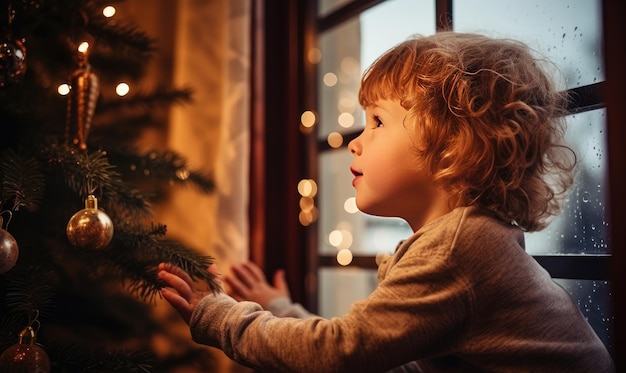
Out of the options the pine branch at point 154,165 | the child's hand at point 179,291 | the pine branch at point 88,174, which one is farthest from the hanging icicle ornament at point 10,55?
the child's hand at point 179,291

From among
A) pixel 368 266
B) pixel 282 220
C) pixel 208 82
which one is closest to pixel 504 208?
pixel 368 266

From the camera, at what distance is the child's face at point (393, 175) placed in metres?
0.88

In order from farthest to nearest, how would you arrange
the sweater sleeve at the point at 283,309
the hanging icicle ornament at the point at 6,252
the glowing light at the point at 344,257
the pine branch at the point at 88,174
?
the glowing light at the point at 344,257 → the sweater sleeve at the point at 283,309 → the pine branch at the point at 88,174 → the hanging icicle ornament at the point at 6,252

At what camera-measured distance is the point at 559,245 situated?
3.06 ft

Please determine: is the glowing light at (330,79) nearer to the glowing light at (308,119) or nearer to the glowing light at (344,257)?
the glowing light at (308,119)

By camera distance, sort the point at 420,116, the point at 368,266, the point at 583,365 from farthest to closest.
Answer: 1. the point at 368,266
2. the point at 420,116
3. the point at 583,365

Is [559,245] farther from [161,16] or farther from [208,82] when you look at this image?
[161,16]

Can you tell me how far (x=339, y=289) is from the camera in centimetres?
145

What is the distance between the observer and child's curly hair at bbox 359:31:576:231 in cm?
83

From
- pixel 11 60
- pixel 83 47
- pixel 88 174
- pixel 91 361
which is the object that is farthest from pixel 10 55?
pixel 91 361

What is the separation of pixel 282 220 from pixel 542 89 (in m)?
0.78

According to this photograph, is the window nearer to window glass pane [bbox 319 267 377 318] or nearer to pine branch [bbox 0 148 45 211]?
window glass pane [bbox 319 267 377 318]

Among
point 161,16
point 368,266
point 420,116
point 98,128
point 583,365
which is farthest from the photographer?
point 161,16

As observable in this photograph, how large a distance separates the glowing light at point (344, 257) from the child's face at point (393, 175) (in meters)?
0.46
